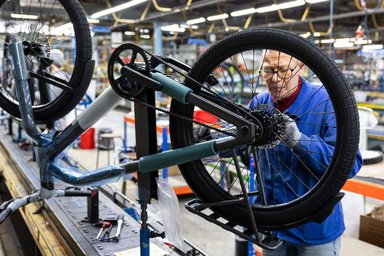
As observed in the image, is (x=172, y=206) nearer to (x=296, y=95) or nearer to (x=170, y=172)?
(x=296, y=95)

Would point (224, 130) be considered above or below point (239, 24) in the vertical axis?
below

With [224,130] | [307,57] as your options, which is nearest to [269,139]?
[224,130]

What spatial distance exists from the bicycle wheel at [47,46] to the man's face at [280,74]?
0.70 meters

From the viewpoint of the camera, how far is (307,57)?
1.06 m

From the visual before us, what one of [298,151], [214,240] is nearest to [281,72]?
[298,151]

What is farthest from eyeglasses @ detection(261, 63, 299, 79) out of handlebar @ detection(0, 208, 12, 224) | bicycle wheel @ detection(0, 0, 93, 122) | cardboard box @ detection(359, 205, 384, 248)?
cardboard box @ detection(359, 205, 384, 248)

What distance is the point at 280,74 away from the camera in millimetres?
1428

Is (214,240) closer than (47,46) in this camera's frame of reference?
No

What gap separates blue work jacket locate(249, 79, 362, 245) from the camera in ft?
4.27

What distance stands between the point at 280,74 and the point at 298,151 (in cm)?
28

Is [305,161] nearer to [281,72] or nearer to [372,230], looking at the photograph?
[281,72]

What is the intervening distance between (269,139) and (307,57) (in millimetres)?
254

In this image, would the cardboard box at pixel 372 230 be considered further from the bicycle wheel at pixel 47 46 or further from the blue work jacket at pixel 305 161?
the bicycle wheel at pixel 47 46

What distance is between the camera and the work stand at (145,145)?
1.28 metres
